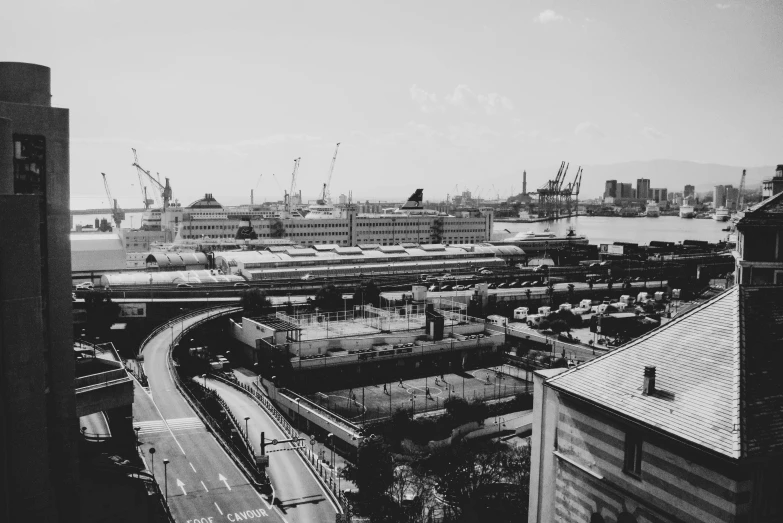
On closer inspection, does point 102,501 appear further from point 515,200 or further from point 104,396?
point 515,200

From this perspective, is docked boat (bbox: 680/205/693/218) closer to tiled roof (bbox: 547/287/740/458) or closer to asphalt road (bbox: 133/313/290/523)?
asphalt road (bbox: 133/313/290/523)

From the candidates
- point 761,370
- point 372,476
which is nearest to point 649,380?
point 761,370

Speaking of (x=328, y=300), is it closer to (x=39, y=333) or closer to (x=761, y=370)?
(x=39, y=333)

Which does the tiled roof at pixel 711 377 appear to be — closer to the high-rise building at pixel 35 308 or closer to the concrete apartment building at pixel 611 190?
the high-rise building at pixel 35 308

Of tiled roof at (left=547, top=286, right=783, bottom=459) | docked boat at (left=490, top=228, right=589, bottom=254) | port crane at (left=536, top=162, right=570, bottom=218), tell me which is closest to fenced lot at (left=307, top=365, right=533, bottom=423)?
tiled roof at (left=547, top=286, right=783, bottom=459)

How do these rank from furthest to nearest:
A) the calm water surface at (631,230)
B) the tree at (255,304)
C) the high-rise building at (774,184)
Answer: the calm water surface at (631,230)
the tree at (255,304)
the high-rise building at (774,184)

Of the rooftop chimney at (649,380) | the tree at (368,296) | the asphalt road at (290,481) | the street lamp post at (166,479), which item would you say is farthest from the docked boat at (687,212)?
the rooftop chimney at (649,380)
